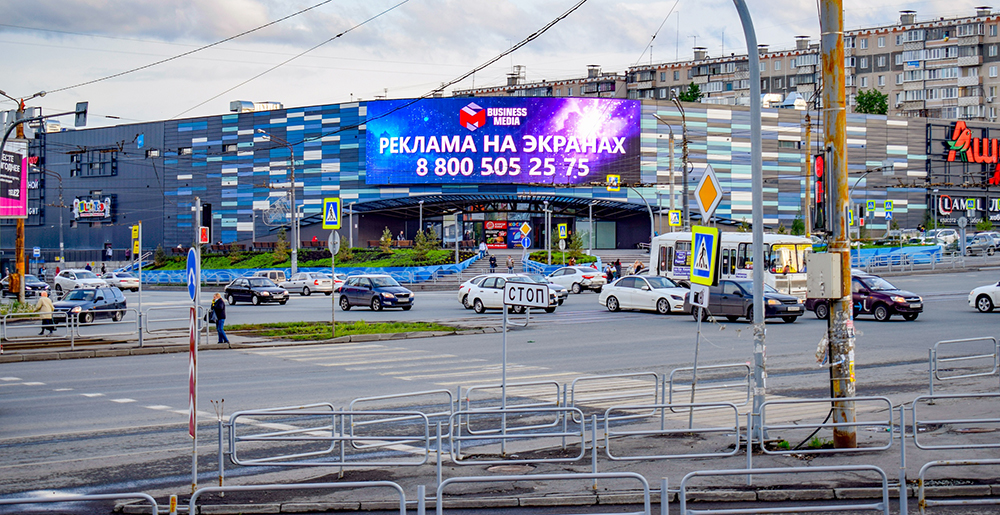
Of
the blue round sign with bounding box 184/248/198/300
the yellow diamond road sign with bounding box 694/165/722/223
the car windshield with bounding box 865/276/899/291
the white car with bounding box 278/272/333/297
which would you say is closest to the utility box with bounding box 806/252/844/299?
the yellow diamond road sign with bounding box 694/165/722/223

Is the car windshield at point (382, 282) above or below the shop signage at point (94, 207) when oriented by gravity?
below

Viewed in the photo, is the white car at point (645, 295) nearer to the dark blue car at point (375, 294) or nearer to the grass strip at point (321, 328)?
the dark blue car at point (375, 294)

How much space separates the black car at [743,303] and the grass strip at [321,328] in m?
8.47

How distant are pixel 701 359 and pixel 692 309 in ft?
30.3

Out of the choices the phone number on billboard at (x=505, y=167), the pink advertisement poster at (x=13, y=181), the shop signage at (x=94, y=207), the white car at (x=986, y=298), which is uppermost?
the phone number on billboard at (x=505, y=167)

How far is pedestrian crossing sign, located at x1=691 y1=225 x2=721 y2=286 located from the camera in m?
11.9

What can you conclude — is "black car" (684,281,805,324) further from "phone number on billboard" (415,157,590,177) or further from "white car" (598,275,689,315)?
"phone number on billboard" (415,157,590,177)

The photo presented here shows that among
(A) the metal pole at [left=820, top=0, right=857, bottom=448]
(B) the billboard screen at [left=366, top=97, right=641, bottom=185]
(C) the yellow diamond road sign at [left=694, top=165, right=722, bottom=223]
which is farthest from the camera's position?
(B) the billboard screen at [left=366, top=97, right=641, bottom=185]

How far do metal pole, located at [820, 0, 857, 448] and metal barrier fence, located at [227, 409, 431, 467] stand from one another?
180 inches

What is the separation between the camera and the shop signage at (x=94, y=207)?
102 m

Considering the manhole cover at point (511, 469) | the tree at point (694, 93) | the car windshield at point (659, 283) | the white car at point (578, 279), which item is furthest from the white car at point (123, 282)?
the tree at point (694, 93)

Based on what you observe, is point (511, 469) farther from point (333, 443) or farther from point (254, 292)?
point (254, 292)

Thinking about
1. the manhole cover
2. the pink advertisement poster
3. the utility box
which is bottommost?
the manhole cover

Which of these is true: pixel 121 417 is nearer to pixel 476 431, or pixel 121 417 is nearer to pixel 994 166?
pixel 476 431
